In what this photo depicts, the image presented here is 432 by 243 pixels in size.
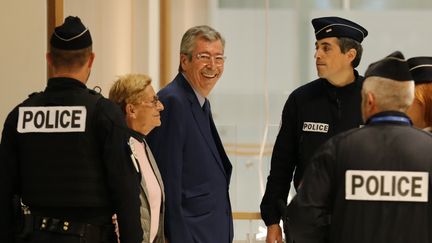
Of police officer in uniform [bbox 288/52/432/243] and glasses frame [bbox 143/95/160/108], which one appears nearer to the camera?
police officer in uniform [bbox 288/52/432/243]

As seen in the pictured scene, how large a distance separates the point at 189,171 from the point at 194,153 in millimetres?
80

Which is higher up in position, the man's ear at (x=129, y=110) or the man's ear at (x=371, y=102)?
the man's ear at (x=371, y=102)

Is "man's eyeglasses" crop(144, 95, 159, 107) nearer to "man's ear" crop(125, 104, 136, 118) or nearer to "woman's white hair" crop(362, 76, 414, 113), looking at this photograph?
"man's ear" crop(125, 104, 136, 118)

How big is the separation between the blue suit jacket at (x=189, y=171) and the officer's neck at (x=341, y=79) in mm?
566

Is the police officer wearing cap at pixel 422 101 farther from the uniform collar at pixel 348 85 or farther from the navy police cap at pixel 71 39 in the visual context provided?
the navy police cap at pixel 71 39

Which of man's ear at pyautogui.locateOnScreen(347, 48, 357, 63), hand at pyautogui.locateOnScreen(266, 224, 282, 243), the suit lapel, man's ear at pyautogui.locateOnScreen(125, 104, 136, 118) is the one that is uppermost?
man's ear at pyautogui.locateOnScreen(347, 48, 357, 63)

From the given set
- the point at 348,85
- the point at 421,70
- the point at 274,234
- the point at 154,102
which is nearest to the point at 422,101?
the point at 421,70

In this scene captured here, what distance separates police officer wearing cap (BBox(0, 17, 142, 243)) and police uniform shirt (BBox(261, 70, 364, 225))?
3.20 feet

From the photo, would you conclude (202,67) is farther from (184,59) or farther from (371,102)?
(371,102)

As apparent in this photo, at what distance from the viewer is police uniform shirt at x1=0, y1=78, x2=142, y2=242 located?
9.09 ft

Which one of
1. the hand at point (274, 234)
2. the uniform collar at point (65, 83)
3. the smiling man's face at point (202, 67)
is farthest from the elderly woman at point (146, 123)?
the hand at point (274, 234)

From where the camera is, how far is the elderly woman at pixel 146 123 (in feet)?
10.5

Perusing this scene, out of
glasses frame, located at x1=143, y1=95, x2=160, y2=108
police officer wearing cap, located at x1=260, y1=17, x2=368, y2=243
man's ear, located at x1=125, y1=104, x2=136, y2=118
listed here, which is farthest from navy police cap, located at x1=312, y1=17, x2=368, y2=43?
man's ear, located at x1=125, y1=104, x2=136, y2=118

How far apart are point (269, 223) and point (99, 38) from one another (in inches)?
60.1
